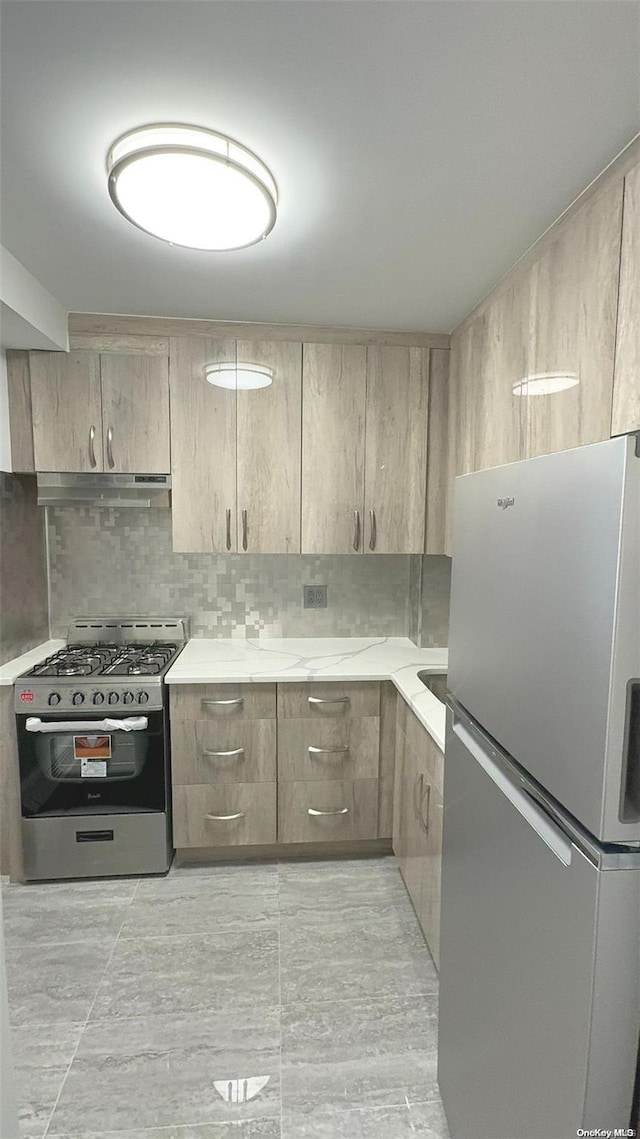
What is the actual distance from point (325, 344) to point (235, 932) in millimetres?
2401

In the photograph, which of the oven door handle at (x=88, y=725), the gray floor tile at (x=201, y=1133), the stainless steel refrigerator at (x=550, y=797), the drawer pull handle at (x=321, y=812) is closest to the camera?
the stainless steel refrigerator at (x=550, y=797)

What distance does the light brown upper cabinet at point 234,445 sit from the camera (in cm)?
236

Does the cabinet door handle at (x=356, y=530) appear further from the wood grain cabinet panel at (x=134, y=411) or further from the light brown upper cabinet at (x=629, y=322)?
the light brown upper cabinet at (x=629, y=322)

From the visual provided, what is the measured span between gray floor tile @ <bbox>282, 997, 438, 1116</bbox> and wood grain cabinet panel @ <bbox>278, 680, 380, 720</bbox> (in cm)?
99

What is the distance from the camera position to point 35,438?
2307 millimetres

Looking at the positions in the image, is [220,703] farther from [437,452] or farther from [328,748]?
[437,452]

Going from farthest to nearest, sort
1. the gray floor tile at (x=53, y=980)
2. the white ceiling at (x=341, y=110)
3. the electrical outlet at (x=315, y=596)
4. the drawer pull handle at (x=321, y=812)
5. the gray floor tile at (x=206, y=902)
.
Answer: the electrical outlet at (x=315, y=596)
the drawer pull handle at (x=321, y=812)
the gray floor tile at (x=206, y=902)
the gray floor tile at (x=53, y=980)
the white ceiling at (x=341, y=110)

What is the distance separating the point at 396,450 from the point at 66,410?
57.3 inches

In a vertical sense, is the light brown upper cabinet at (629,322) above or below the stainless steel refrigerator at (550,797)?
above

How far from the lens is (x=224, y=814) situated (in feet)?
7.65

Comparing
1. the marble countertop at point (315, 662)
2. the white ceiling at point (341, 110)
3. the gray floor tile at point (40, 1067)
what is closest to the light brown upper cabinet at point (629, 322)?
the white ceiling at point (341, 110)

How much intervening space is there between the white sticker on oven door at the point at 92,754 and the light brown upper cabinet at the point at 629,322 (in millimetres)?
2128

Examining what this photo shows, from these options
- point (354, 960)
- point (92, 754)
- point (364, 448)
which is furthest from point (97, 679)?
point (364, 448)

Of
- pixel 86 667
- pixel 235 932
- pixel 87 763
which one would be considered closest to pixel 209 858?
pixel 235 932
